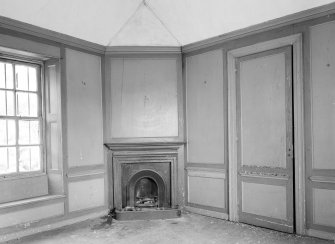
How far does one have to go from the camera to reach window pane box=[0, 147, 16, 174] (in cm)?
366

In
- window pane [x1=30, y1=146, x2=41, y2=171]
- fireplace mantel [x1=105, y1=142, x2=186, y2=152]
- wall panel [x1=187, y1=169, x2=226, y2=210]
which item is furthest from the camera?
fireplace mantel [x1=105, y1=142, x2=186, y2=152]

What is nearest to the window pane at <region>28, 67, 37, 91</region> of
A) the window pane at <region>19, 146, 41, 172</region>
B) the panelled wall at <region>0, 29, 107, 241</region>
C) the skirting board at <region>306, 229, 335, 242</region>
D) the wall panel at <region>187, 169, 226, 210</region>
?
the panelled wall at <region>0, 29, 107, 241</region>

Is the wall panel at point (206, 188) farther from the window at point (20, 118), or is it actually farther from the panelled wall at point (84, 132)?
the window at point (20, 118)

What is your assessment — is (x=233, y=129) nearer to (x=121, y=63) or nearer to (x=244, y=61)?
(x=244, y=61)

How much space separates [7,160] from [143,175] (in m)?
1.88

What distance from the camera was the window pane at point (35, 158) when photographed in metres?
3.99

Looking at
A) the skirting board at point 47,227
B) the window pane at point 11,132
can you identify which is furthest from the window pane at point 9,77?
the skirting board at point 47,227

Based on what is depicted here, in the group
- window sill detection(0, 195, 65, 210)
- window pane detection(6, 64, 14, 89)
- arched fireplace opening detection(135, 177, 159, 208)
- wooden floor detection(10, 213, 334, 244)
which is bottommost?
wooden floor detection(10, 213, 334, 244)

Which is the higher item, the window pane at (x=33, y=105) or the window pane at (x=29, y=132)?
the window pane at (x=33, y=105)

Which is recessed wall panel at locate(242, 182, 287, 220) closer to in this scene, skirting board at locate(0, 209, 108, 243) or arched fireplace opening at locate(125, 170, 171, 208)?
arched fireplace opening at locate(125, 170, 171, 208)

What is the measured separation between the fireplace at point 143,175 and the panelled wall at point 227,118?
26 cm

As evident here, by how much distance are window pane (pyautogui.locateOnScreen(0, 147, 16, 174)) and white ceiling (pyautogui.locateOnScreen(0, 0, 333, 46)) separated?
1.62 meters

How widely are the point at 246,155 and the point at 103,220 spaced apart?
7.23 feet

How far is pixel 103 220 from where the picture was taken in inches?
165
